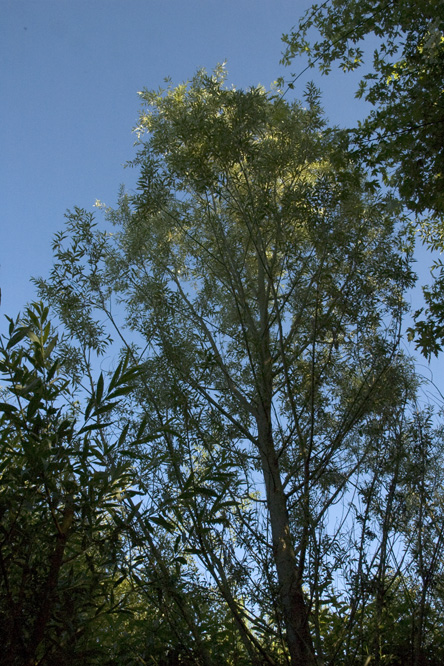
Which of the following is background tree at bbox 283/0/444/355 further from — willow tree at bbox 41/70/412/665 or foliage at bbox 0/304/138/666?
foliage at bbox 0/304/138/666

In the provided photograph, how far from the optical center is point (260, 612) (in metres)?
3.05

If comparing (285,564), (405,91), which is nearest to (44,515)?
(285,564)

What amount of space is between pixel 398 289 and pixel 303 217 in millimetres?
1080

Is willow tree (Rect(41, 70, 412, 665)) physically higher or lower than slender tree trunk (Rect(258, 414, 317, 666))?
higher

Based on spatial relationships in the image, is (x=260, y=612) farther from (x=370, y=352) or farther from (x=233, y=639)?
(x=370, y=352)

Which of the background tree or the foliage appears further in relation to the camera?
the background tree

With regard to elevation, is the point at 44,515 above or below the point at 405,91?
below

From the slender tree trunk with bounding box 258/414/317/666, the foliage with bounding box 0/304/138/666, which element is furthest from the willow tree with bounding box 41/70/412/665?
the foliage with bounding box 0/304/138/666

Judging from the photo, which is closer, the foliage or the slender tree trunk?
the foliage

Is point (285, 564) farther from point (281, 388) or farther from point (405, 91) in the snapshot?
point (405, 91)

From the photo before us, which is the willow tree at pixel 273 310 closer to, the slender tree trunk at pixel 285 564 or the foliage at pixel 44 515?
the slender tree trunk at pixel 285 564

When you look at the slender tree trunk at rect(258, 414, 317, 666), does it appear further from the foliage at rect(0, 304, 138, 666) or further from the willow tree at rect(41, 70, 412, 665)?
the foliage at rect(0, 304, 138, 666)


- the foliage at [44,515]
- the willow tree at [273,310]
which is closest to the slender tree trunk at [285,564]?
the willow tree at [273,310]

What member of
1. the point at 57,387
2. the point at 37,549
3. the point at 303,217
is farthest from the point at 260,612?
the point at 303,217
